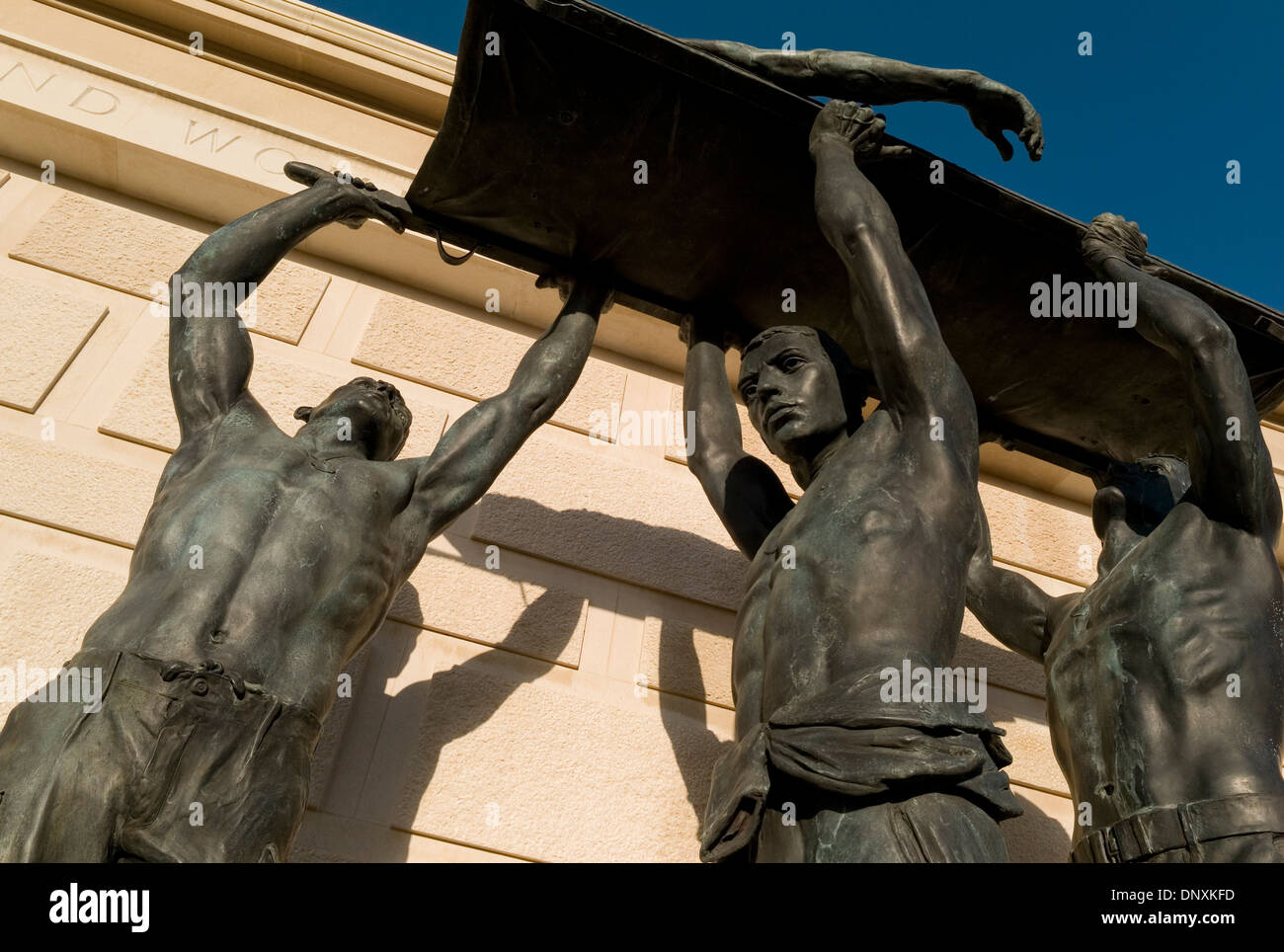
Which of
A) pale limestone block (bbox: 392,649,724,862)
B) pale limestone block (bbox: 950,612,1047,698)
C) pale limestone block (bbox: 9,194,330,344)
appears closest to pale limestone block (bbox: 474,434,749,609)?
pale limestone block (bbox: 392,649,724,862)

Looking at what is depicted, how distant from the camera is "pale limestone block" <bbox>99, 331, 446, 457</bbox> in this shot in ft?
13.8

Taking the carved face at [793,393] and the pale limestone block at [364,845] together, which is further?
the pale limestone block at [364,845]

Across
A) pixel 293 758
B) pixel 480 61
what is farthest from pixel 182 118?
pixel 293 758

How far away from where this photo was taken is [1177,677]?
3070 mm

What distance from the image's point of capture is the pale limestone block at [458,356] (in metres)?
4.83

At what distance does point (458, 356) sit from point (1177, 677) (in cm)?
300

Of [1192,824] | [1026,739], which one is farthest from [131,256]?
[1192,824]

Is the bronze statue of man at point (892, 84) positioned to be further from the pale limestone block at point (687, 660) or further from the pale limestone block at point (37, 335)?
the pale limestone block at point (37, 335)

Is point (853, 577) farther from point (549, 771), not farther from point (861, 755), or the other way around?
point (549, 771)

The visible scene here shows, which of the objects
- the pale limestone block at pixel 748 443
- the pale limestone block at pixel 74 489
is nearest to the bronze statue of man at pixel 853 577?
the pale limestone block at pixel 748 443

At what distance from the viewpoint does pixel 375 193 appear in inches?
145

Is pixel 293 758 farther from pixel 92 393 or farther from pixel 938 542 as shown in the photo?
pixel 92 393

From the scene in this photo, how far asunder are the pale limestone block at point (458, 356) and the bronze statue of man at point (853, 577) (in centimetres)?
135

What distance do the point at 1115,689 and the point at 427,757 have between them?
2002 mm
